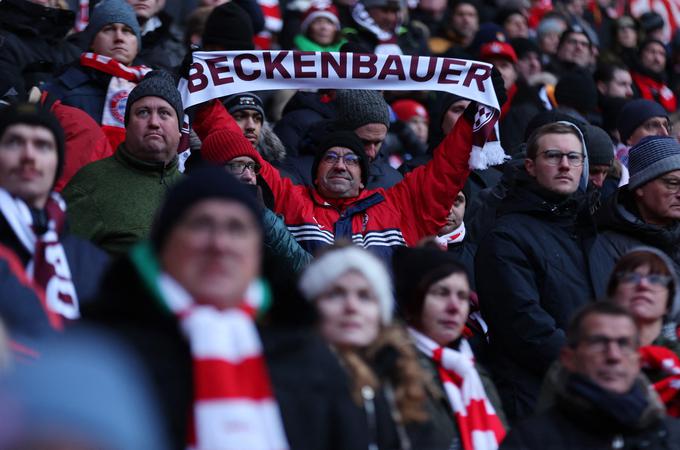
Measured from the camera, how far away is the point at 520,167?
7.85 metres

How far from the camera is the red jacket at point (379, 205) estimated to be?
7.34 meters

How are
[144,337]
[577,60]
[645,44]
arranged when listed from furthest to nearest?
[645,44] < [577,60] < [144,337]

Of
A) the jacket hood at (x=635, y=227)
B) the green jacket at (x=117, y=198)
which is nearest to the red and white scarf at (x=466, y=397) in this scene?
the green jacket at (x=117, y=198)

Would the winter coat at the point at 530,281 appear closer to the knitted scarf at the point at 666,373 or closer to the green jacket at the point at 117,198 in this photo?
the knitted scarf at the point at 666,373

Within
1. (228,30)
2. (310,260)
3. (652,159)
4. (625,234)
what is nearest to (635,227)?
(625,234)

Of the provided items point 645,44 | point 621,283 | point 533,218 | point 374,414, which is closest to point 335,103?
point 533,218

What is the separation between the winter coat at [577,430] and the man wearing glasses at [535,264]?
1.18m

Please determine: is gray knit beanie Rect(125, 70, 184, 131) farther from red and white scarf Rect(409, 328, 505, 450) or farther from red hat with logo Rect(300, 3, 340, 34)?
red hat with logo Rect(300, 3, 340, 34)

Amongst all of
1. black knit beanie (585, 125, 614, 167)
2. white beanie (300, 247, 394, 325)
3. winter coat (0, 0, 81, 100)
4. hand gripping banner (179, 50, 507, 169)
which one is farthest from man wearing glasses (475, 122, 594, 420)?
winter coat (0, 0, 81, 100)

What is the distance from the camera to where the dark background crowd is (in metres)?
3.94

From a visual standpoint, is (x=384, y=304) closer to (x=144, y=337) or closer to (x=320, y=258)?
(x=320, y=258)

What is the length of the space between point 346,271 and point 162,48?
18.8 ft

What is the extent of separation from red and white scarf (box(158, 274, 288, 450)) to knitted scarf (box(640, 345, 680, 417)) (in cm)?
255

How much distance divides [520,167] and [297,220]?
142 centimetres
